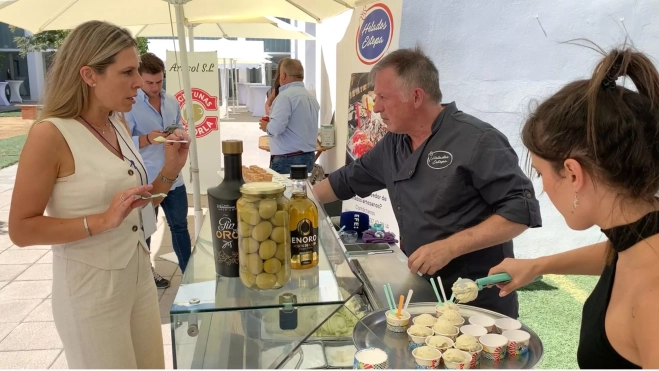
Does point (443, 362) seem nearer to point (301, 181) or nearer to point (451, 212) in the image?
point (301, 181)

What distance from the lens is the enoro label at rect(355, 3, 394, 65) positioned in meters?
4.71

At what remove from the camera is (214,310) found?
3.98 feet

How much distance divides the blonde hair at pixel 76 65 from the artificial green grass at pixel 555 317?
314cm

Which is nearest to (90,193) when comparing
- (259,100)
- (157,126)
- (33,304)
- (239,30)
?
(157,126)

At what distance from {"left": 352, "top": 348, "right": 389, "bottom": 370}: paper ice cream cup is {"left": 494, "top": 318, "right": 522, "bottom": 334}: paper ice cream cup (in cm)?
40

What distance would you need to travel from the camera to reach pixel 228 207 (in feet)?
4.19

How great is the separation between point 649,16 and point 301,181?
4.58 m

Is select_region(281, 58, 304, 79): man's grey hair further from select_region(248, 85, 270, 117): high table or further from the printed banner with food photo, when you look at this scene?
select_region(248, 85, 270, 117): high table

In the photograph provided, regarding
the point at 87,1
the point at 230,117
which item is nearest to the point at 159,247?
the point at 87,1

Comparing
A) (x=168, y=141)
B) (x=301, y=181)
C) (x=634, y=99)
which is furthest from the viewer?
(x=168, y=141)

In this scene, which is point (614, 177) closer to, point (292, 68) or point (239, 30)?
point (292, 68)

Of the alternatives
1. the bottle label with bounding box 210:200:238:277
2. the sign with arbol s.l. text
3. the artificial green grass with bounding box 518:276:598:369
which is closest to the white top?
the bottle label with bounding box 210:200:238:277

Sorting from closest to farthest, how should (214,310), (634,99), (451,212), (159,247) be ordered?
(634,99) → (214,310) → (451,212) → (159,247)

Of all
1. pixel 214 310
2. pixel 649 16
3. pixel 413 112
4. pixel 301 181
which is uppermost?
pixel 649 16
